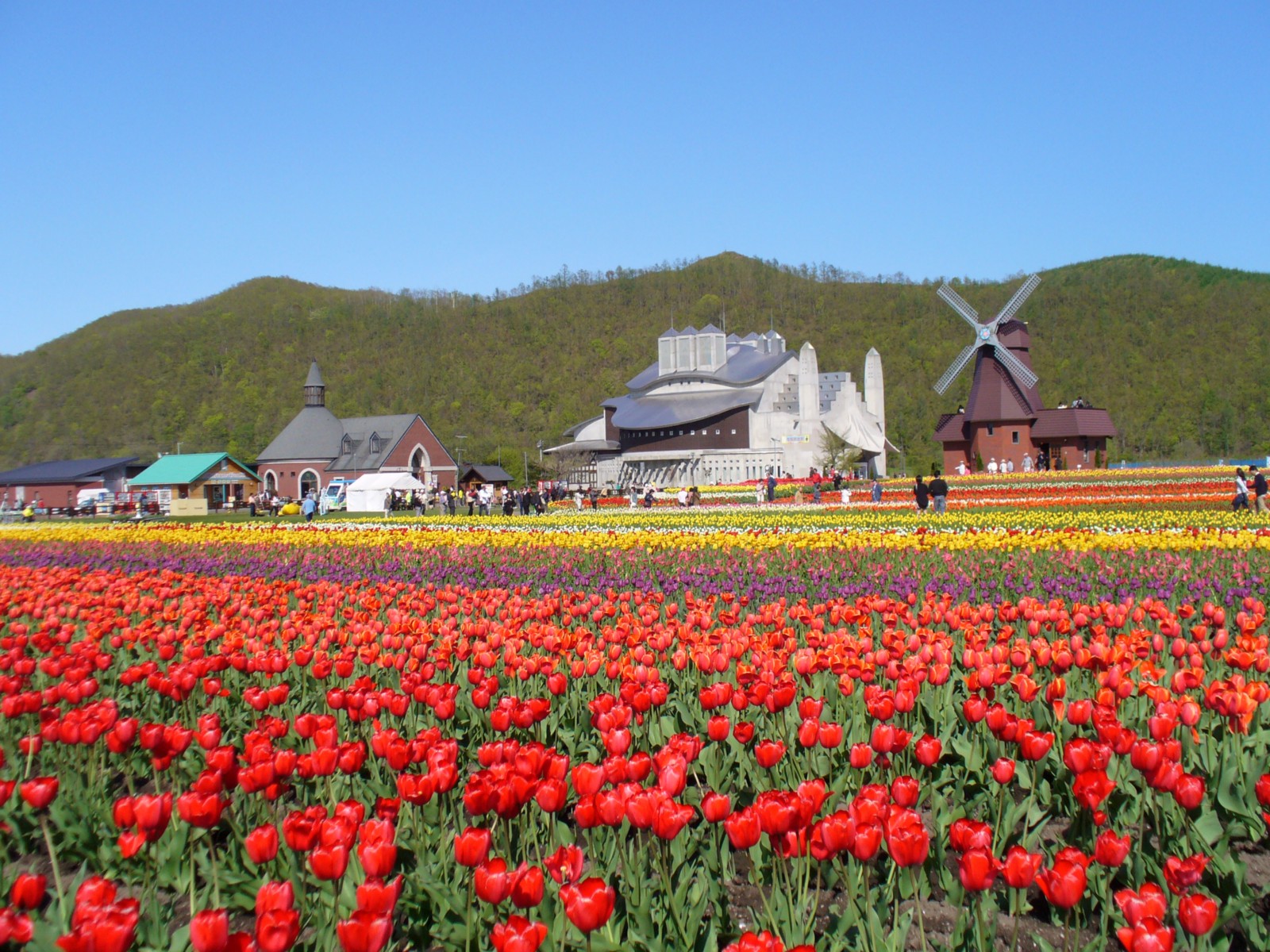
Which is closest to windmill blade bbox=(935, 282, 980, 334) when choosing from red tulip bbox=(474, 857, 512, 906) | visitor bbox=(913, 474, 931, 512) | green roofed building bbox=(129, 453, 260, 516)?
visitor bbox=(913, 474, 931, 512)

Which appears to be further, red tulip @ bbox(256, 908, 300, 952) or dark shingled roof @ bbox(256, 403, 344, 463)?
dark shingled roof @ bbox(256, 403, 344, 463)

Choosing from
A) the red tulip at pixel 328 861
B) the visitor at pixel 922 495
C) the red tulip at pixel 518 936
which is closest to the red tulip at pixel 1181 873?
the red tulip at pixel 518 936

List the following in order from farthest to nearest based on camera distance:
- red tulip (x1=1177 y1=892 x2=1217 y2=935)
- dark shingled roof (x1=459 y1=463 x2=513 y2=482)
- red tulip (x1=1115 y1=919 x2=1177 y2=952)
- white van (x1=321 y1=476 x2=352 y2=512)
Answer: dark shingled roof (x1=459 y1=463 x2=513 y2=482), white van (x1=321 y1=476 x2=352 y2=512), red tulip (x1=1177 y1=892 x2=1217 y2=935), red tulip (x1=1115 y1=919 x2=1177 y2=952)

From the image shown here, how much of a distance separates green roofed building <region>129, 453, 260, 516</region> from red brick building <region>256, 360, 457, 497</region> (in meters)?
4.82

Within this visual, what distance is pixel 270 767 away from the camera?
354cm

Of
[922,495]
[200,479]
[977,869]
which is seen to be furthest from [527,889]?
[200,479]

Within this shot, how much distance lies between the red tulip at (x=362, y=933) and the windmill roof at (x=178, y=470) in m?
63.6

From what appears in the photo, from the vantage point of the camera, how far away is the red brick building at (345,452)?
66688 millimetres

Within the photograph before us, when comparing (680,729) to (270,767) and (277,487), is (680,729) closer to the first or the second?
(270,767)

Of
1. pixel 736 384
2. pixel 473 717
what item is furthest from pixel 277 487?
pixel 473 717

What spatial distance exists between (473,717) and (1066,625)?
12.0 ft

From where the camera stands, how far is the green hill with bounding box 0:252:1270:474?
94.2 m

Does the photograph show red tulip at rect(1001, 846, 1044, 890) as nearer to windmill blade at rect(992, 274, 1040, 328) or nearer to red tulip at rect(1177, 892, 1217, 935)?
red tulip at rect(1177, 892, 1217, 935)

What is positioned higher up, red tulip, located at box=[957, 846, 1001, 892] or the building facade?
the building facade
